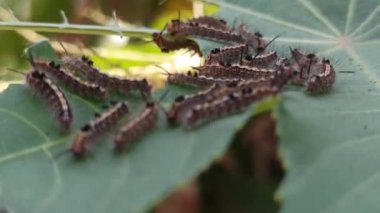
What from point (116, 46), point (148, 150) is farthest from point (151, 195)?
point (116, 46)

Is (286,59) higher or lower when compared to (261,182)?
higher

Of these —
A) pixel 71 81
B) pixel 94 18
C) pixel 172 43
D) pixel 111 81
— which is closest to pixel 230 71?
pixel 111 81

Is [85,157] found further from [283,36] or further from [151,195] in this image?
[283,36]

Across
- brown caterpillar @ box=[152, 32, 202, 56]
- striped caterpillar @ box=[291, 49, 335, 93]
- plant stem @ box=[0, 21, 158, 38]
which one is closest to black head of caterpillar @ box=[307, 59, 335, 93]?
striped caterpillar @ box=[291, 49, 335, 93]

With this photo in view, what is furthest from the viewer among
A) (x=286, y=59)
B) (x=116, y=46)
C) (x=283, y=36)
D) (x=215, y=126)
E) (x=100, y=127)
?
(x=116, y=46)

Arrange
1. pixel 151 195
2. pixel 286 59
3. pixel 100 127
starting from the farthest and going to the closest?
pixel 286 59
pixel 100 127
pixel 151 195

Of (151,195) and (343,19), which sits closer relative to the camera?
(151,195)

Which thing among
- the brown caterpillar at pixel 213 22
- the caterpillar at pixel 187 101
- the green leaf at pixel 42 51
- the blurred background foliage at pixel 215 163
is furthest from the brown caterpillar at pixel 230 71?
the blurred background foliage at pixel 215 163
